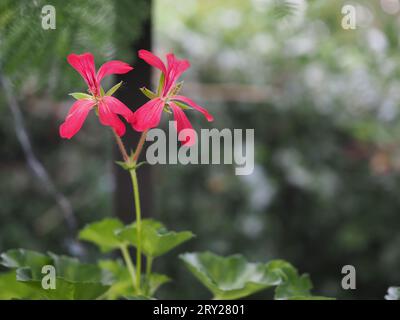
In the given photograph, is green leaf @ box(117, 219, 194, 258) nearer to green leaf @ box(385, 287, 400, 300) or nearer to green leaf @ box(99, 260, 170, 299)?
green leaf @ box(99, 260, 170, 299)

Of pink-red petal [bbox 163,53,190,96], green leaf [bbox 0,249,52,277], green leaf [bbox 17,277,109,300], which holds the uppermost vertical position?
pink-red petal [bbox 163,53,190,96]

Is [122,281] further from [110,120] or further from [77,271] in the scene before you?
[110,120]

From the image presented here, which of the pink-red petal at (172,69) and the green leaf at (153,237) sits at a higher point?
the pink-red petal at (172,69)

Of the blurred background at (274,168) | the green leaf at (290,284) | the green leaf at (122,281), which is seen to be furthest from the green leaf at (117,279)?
the blurred background at (274,168)

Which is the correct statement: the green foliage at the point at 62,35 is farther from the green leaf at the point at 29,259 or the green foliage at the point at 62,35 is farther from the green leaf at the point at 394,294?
the green leaf at the point at 394,294

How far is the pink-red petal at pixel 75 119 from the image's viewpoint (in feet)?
1.07

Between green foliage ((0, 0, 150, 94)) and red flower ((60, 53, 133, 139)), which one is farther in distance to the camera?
green foliage ((0, 0, 150, 94))

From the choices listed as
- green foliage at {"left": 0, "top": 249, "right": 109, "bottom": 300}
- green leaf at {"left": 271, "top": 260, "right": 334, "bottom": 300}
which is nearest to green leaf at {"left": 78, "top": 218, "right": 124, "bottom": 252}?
green foliage at {"left": 0, "top": 249, "right": 109, "bottom": 300}

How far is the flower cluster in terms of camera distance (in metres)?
0.33

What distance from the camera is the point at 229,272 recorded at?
453 mm

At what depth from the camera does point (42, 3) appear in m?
0.51

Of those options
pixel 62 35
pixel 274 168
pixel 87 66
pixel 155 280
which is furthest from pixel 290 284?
pixel 274 168

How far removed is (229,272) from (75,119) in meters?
0.20
